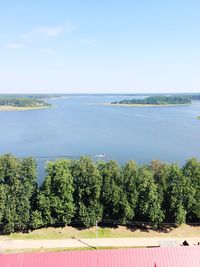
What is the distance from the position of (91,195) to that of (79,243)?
5086mm

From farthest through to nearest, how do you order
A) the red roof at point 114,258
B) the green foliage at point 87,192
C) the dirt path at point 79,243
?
the green foliage at point 87,192 → the dirt path at point 79,243 → the red roof at point 114,258

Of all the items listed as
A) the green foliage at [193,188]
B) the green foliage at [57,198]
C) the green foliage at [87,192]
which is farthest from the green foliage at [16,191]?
the green foliage at [193,188]

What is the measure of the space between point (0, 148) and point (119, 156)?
88.6 ft

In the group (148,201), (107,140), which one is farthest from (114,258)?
(107,140)

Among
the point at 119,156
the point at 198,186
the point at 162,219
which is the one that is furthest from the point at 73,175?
the point at 119,156

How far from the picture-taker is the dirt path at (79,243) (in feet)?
92.5

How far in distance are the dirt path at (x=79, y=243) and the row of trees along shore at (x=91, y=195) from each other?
1918 millimetres

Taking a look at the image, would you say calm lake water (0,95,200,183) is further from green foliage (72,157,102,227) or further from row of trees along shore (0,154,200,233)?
green foliage (72,157,102,227)

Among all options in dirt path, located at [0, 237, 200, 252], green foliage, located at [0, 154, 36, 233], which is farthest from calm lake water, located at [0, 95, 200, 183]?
dirt path, located at [0, 237, 200, 252]

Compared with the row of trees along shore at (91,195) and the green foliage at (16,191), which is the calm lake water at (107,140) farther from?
the row of trees along shore at (91,195)

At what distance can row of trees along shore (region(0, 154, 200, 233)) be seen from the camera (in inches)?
1216

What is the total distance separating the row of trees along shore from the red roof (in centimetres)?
989

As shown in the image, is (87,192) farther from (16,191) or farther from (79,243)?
(16,191)

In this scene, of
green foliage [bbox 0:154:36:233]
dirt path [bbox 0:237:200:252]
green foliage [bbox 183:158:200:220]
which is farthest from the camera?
green foliage [bbox 183:158:200:220]
